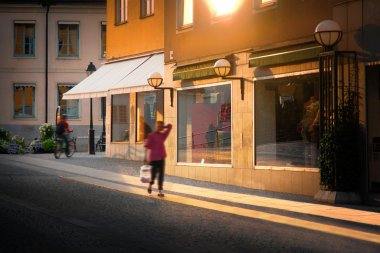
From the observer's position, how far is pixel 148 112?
28547mm

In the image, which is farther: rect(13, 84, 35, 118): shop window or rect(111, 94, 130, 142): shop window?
rect(13, 84, 35, 118): shop window

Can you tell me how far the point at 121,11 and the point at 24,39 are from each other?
14.7m

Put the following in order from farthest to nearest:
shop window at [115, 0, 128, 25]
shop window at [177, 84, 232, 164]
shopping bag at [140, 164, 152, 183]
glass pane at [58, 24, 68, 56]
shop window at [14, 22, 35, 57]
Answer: shop window at [14, 22, 35, 57] < glass pane at [58, 24, 68, 56] < shop window at [115, 0, 128, 25] < shop window at [177, 84, 232, 164] < shopping bag at [140, 164, 152, 183]

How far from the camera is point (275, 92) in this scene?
18594 mm

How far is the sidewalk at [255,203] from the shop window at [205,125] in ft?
3.51

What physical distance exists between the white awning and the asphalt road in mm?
11326

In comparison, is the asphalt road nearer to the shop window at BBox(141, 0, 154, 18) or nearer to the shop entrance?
the shop entrance

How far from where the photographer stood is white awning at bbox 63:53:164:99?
26281mm

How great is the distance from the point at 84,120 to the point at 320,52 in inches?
1110

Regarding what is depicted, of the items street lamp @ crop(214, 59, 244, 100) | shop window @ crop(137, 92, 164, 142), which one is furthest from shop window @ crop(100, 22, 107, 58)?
street lamp @ crop(214, 59, 244, 100)

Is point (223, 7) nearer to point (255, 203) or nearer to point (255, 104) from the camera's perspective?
point (255, 104)

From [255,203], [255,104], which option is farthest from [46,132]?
[255,203]

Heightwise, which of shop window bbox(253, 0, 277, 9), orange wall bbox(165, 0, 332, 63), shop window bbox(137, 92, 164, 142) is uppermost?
shop window bbox(253, 0, 277, 9)

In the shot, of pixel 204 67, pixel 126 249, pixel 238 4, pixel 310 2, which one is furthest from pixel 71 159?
pixel 126 249
